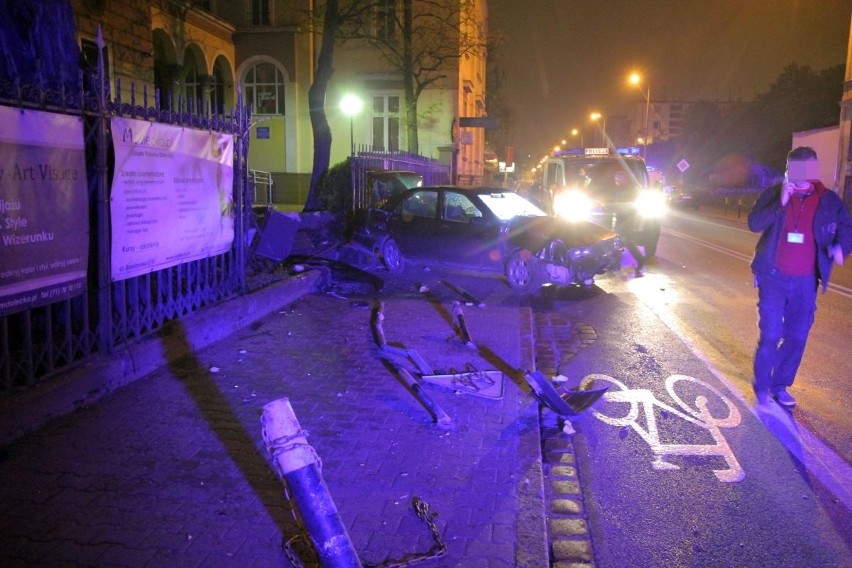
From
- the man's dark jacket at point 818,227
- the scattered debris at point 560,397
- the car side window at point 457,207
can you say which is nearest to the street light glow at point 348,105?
the car side window at point 457,207

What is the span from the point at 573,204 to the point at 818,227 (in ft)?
35.7

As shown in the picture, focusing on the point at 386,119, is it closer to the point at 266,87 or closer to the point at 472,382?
the point at 266,87

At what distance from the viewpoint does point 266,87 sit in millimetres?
30016

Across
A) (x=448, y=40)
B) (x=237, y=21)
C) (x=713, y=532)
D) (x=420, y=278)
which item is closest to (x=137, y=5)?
(x=420, y=278)

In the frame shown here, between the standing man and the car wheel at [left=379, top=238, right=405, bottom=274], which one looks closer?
the standing man

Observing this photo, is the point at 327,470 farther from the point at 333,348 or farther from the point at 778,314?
the point at 778,314

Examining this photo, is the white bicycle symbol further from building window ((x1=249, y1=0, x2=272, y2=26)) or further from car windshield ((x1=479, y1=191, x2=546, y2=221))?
building window ((x1=249, y1=0, x2=272, y2=26))

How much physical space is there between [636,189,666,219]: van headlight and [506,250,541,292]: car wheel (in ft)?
19.4

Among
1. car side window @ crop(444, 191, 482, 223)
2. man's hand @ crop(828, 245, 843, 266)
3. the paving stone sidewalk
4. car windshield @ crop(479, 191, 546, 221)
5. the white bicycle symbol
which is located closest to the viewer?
the paving stone sidewalk

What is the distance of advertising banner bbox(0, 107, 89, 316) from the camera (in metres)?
4.83

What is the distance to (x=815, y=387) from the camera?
6719 millimetres

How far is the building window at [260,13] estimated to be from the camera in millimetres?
29125

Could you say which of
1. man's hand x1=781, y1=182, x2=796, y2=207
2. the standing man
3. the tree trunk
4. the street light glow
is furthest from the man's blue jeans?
the street light glow

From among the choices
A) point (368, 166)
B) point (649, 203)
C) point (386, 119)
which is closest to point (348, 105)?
point (386, 119)
